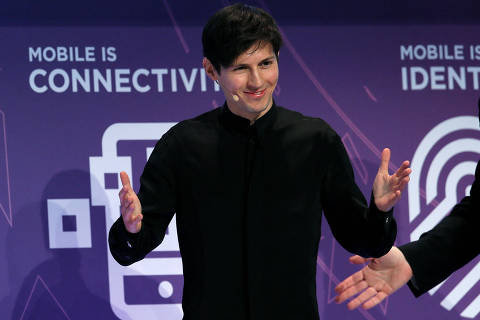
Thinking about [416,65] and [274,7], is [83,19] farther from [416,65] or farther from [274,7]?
[416,65]

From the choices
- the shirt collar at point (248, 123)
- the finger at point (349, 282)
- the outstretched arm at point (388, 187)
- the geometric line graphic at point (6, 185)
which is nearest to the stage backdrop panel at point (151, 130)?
the geometric line graphic at point (6, 185)

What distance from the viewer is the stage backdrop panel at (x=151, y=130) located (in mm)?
2812

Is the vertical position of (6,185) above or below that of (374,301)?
above

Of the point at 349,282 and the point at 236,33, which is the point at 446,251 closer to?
the point at 349,282

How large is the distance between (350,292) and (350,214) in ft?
0.92

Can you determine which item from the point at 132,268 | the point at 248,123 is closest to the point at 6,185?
the point at 132,268

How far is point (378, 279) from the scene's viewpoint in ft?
7.02

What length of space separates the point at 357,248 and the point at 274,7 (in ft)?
4.31

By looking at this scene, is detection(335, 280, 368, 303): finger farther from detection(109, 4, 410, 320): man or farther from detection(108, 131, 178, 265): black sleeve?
detection(108, 131, 178, 265): black sleeve

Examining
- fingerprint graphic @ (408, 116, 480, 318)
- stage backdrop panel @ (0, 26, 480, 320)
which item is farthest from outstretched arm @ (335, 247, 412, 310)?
fingerprint graphic @ (408, 116, 480, 318)

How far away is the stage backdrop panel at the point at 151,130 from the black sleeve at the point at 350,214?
0.97 m

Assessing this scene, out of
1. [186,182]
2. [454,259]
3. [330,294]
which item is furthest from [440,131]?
[186,182]

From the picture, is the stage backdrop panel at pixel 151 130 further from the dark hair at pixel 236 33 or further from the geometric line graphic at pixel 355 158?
the dark hair at pixel 236 33

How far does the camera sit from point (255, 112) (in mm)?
1989
